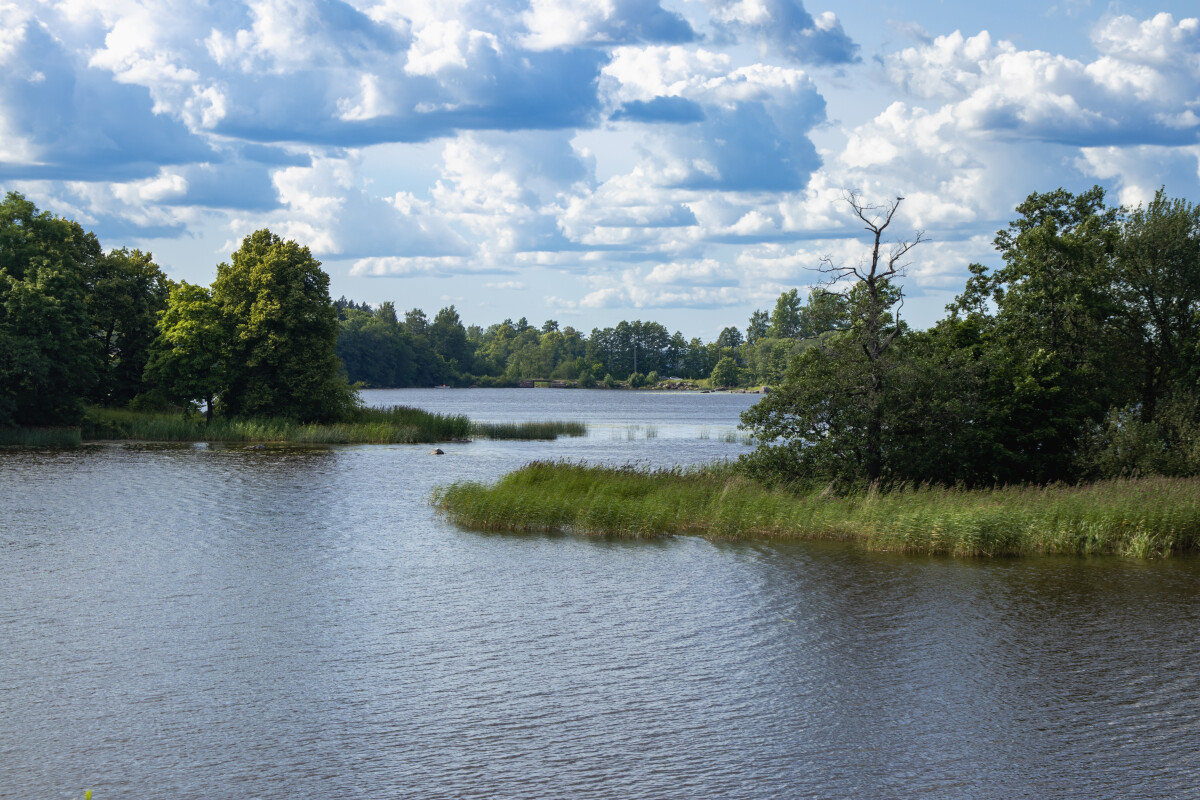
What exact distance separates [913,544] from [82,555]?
21.9 metres

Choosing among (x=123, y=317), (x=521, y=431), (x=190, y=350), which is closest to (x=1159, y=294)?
(x=521, y=431)

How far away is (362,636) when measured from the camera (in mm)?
18000

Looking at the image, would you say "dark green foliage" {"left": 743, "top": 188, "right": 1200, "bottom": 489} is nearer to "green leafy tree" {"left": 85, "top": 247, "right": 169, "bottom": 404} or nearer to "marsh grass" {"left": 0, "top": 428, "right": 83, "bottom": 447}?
"marsh grass" {"left": 0, "top": 428, "right": 83, "bottom": 447}

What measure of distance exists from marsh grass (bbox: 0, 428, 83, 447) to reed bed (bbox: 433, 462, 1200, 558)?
33605 millimetres

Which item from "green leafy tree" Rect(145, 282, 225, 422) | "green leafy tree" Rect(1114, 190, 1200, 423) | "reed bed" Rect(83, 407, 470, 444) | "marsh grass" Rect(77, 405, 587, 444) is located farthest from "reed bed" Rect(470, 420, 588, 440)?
"green leafy tree" Rect(1114, 190, 1200, 423)

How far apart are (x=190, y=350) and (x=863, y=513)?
161 ft

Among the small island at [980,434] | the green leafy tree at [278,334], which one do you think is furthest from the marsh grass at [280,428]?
the small island at [980,434]

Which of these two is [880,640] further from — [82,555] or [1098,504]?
[82,555]

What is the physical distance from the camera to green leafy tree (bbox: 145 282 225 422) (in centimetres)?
6278

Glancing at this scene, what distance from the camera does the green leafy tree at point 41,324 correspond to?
181 ft

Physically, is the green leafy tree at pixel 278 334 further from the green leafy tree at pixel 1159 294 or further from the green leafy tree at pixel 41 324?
the green leafy tree at pixel 1159 294

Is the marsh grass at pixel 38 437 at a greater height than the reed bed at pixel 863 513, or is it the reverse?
the marsh grass at pixel 38 437

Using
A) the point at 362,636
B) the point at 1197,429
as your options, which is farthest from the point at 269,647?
the point at 1197,429

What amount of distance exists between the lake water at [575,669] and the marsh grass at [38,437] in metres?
30.4
